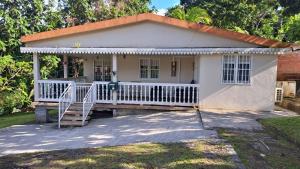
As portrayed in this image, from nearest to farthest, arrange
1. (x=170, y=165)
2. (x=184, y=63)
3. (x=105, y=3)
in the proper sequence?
1. (x=170, y=165)
2. (x=184, y=63)
3. (x=105, y=3)

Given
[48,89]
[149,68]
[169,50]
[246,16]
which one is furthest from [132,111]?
[246,16]

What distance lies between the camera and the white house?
12.7 meters

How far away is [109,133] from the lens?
9922 millimetres

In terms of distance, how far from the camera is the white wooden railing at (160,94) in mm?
13008

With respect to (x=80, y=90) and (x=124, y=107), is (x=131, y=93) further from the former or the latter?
(x=80, y=90)

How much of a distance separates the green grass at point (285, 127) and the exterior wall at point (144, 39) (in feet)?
12.2

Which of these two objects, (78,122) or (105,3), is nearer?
(78,122)

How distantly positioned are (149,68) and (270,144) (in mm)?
9062

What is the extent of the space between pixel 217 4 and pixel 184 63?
60.8 feet

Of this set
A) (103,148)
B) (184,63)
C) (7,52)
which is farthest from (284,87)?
Answer: (7,52)

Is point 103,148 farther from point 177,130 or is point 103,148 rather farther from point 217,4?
point 217,4

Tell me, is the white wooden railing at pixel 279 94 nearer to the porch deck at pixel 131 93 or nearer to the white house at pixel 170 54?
the white house at pixel 170 54

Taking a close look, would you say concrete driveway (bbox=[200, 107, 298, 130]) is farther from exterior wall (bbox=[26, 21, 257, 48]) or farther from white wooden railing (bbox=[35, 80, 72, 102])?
white wooden railing (bbox=[35, 80, 72, 102])

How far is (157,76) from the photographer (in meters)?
16.1
